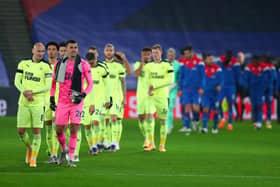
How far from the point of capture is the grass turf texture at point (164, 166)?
47.6 feet

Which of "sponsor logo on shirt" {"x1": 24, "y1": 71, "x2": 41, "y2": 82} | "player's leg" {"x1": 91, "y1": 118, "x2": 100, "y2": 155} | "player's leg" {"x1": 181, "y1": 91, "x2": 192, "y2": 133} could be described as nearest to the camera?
"sponsor logo on shirt" {"x1": 24, "y1": 71, "x2": 41, "y2": 82}

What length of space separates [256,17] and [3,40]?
35.1 ft

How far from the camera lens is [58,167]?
16562 millimetres

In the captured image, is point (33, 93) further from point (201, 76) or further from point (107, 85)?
point (201, 76)

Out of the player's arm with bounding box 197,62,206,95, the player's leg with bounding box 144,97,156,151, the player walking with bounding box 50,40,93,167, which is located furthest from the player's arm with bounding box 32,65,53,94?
the player's arm with bounding box 197,62,206,95

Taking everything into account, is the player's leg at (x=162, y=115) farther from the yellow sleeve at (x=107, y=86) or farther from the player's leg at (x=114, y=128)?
the yellow sleeve at (x=107, y=86)

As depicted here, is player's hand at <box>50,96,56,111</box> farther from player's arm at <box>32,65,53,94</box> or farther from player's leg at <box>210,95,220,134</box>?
player's leg at <box>210,95,220,134</box>

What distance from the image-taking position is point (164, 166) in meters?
17.1

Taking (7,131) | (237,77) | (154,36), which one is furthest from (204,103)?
(154,36)

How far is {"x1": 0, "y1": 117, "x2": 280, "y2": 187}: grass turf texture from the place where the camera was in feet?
47.6

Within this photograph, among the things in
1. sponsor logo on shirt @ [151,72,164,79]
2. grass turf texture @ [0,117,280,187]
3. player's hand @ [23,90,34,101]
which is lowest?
grass turf texture @ [0,117,280,187]

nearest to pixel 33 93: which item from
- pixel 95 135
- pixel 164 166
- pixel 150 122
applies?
pixel 164 166

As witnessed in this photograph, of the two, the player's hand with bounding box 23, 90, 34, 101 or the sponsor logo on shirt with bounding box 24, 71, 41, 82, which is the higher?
the sponsor logo on shirt with bounding box 24, 71, 41, 82

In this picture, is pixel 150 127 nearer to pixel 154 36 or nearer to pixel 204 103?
pixel 204 103
